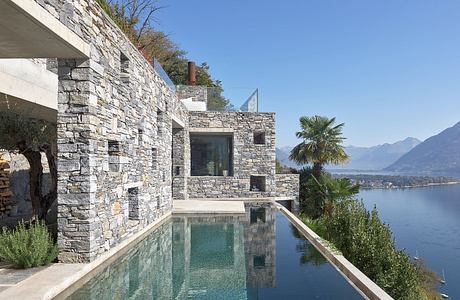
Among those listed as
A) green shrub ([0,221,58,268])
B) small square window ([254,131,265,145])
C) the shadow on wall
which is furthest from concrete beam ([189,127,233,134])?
green shrub ([0,221,58,268])

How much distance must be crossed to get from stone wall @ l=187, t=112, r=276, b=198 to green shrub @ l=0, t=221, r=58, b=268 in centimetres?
1259

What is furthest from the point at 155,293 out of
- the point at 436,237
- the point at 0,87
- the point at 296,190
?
the point at 436,237

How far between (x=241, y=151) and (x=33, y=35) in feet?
45.7

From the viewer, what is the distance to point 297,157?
2180cm

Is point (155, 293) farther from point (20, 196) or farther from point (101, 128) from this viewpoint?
point (20, 196)

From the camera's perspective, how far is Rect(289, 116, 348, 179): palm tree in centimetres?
2120

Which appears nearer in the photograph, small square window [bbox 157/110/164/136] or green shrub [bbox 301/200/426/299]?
green shrub [bbox 301/200/426/299]

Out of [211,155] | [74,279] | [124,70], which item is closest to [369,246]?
[74,279]

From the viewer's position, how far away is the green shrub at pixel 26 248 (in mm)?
5363

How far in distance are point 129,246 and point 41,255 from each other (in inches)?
95.0

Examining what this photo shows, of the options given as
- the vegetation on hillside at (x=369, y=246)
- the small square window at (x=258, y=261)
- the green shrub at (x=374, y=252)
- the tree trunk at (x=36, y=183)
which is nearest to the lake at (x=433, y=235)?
the vegetation on hillside at (x=369, y=246)

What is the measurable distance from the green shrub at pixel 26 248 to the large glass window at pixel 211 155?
513 inches

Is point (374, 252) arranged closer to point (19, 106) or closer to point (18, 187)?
point (19, 106)

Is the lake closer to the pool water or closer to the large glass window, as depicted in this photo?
the large glass window
